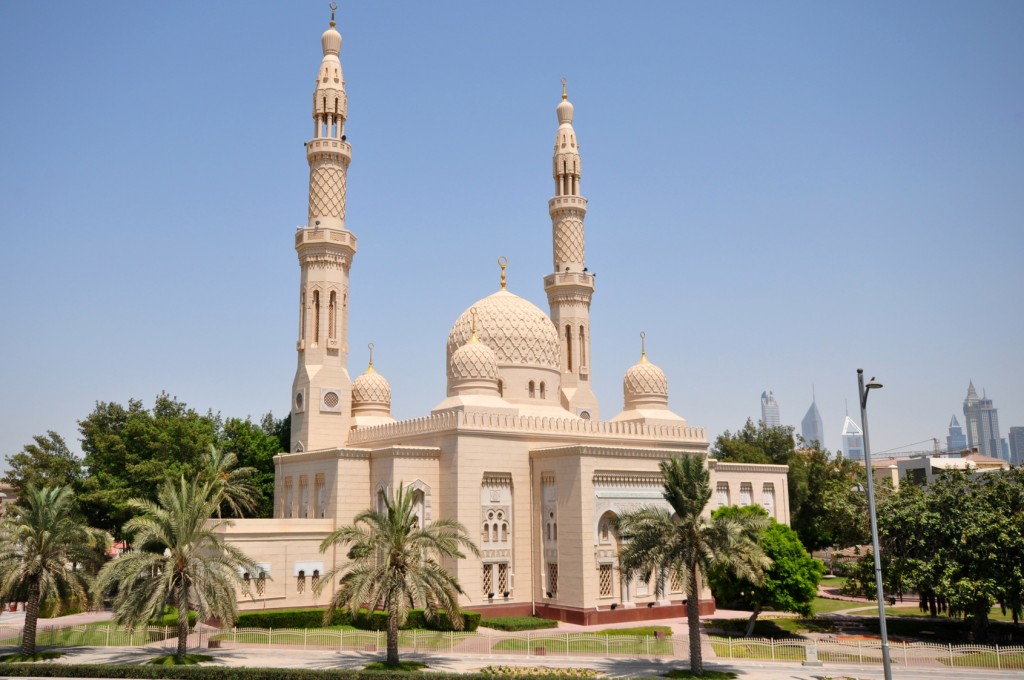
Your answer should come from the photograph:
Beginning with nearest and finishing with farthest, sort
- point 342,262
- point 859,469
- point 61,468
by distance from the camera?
point 342,262 → point 61,468 → point 859,469

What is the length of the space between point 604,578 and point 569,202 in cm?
2231

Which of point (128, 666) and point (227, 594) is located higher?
point (227, 594)

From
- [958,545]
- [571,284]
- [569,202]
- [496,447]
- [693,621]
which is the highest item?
[569,202]

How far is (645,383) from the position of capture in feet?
143

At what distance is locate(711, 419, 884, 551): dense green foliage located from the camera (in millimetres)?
53719

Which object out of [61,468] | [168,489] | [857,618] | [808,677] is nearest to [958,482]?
[857,618]

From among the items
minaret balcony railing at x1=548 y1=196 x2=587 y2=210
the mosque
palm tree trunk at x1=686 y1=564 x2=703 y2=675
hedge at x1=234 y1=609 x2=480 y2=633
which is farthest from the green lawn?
minaret balcony railing at x1=548 y1=196 x2=587 y2=210

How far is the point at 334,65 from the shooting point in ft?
147

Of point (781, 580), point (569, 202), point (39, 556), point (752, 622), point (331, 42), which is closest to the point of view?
point (39, 556)

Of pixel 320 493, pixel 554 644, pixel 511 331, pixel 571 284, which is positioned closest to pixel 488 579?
pixel 554 644

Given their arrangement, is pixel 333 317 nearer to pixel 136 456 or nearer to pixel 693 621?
pixel 136 456

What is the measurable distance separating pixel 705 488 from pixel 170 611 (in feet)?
65.8

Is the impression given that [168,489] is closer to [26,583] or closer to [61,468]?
[26,583]

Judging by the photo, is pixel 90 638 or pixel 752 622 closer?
pixel 90 638
